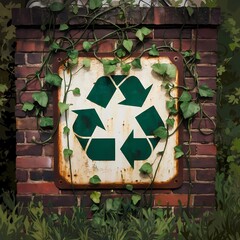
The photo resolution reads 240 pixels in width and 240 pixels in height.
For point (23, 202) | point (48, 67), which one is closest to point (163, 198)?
point (23, 202)

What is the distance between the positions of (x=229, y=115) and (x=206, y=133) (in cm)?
148

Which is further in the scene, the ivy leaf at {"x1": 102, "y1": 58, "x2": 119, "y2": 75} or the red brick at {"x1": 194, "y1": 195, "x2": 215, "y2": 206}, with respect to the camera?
the red brick at {"x1": 194, "y1": 195, "x2": 215, "y2": 206}

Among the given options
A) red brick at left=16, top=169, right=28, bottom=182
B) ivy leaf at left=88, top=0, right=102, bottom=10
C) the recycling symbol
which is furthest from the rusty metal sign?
ivy leaf at left=88, top=0, right=102, bottom=10

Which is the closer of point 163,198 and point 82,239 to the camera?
point 82,239

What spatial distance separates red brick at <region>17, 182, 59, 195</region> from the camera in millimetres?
3266

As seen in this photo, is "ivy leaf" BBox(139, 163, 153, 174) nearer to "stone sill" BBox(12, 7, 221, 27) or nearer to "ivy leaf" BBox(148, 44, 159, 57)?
Answer: "ivy leaf" BBox(148, 44, 159, 57)

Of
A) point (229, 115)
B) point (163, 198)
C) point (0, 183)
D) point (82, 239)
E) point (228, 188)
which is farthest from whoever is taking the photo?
point (229, 115)

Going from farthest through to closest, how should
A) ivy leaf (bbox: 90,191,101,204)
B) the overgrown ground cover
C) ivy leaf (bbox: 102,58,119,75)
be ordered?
ivy leaf (bbox: 90,191,101,204) → ivy leaf (bbox: 102,58,119,75) → the overgrown ground cover

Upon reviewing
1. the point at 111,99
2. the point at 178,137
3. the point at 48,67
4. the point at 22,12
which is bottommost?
the point at 178,137

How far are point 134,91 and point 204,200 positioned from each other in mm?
845

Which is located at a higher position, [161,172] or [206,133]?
[206,133]

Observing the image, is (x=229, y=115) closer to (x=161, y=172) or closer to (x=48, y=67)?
(x=161, y=172)

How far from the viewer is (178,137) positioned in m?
3.22

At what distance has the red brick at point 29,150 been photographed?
3242mm
